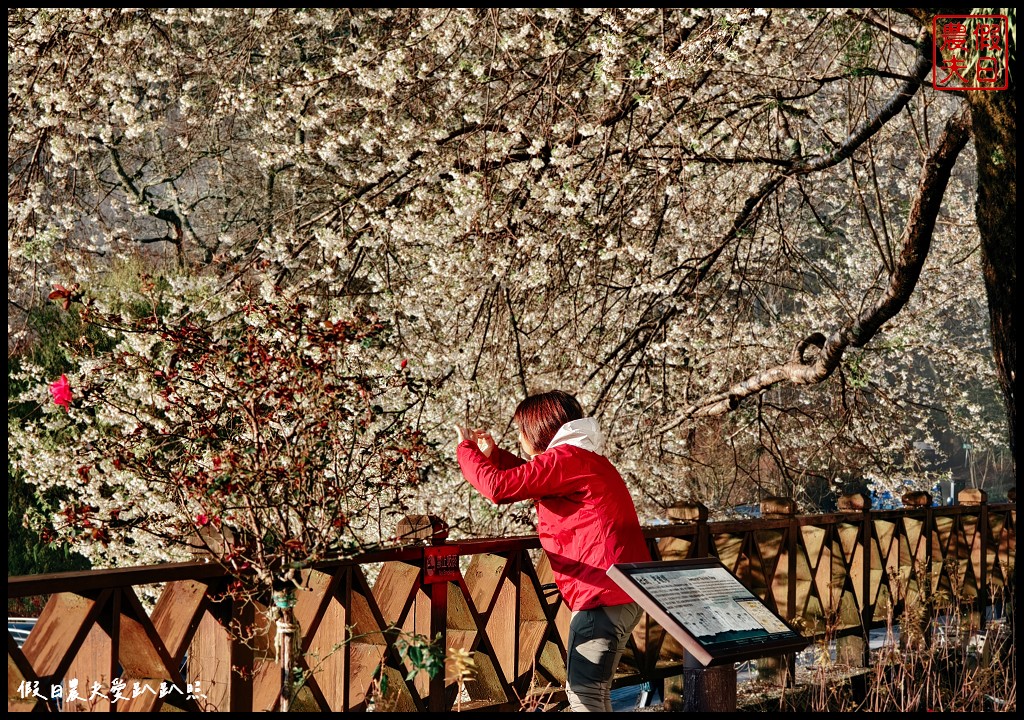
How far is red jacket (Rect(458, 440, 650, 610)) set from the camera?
3.60 meters

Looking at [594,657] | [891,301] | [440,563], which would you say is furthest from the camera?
[891,301]

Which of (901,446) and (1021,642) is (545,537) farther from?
(901,446)

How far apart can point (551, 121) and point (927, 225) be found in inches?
104

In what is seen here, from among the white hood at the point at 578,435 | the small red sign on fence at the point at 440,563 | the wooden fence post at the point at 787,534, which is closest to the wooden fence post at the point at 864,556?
the wooden fence post at the point at 787,534

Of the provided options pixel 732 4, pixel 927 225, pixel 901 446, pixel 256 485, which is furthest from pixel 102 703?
pixel 901 446

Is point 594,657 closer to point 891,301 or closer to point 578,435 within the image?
point 578,435

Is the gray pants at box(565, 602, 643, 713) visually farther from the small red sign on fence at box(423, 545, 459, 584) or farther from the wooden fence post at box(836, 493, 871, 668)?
the wooden fence post at box(836, 493, 871, 668)

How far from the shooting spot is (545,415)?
12.9 feet

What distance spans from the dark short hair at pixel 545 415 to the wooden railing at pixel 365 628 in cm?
71

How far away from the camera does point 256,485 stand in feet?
11.0

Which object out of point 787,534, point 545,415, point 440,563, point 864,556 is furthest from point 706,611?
point 864,556

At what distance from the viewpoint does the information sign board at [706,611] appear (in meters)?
3.10

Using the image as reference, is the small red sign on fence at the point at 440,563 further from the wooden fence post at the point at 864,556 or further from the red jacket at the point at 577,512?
the wooden fence post at the point at 864,556

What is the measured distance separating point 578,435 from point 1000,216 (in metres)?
1.97
